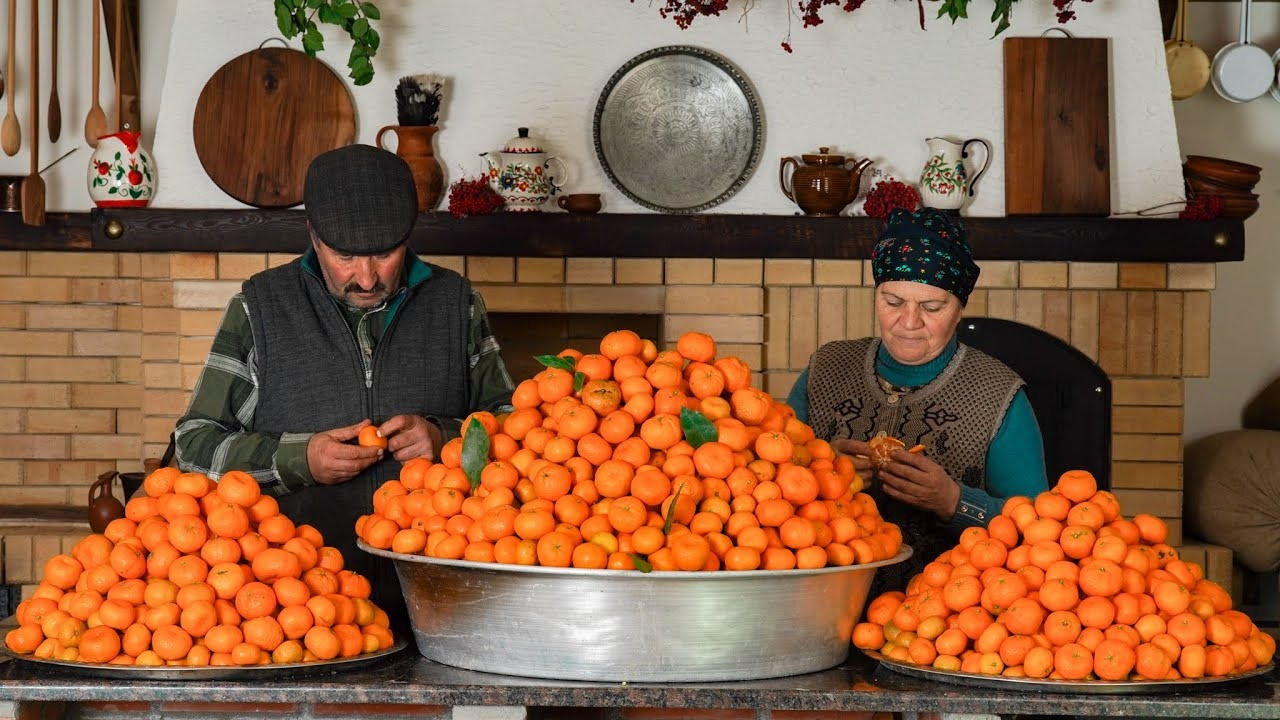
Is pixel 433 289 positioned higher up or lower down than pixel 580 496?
higher up

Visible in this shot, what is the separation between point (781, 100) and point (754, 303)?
22.6 inches

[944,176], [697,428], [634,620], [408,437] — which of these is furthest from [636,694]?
[944,176]

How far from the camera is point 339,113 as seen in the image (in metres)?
3.80

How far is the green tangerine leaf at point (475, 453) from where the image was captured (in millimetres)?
1694

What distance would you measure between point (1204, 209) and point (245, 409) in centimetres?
268

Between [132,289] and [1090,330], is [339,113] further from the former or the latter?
[1090,330]

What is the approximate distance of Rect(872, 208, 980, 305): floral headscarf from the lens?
2309 mm

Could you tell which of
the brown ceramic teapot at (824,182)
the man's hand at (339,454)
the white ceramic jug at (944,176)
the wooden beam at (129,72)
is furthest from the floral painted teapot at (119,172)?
the white ceramic jug at (944,176)

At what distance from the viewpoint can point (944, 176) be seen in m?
3.73

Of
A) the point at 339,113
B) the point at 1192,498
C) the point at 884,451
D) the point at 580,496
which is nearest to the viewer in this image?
the point at 580,496

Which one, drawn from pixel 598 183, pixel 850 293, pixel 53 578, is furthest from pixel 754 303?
pixel 53 578

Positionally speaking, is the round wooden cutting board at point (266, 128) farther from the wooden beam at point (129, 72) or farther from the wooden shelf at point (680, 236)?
the wooden beam at point (129, 72)

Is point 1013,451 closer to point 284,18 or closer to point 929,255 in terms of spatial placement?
point 929,255

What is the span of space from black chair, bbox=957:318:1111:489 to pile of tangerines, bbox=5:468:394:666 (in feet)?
7.12
